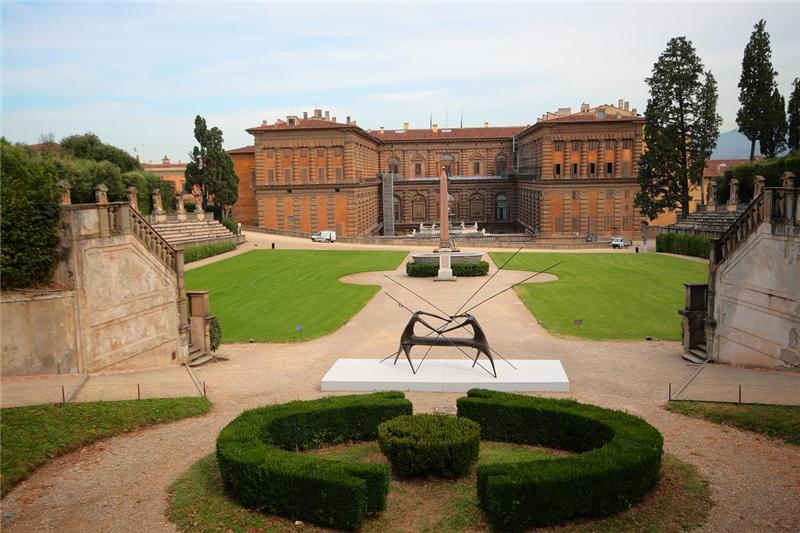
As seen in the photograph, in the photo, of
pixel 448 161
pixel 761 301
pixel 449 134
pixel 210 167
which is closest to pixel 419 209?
pixel 448 161

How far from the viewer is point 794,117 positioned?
49469mm

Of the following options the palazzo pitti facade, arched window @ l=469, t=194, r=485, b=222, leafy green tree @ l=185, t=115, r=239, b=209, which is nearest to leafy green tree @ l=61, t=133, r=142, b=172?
leafy green tree @ l=185, t=115, r=239, b=209

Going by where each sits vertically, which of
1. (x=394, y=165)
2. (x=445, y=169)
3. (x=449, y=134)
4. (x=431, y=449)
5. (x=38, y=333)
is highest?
(x=449, y=134)

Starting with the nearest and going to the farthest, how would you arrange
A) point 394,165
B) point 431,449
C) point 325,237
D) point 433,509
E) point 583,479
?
point 583,479 < point 433,509 < point 431,449 < point 325,237 < point 394,165

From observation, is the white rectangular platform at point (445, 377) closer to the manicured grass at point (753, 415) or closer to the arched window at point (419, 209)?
the manicured grass at point (753, 415)

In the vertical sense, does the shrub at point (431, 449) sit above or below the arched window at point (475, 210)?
below

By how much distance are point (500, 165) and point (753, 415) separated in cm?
8157

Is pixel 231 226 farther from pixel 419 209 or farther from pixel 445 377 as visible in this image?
pixel 445 377

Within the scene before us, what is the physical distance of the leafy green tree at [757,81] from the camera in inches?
1978

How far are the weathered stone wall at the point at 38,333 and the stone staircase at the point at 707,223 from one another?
4312 centimetres

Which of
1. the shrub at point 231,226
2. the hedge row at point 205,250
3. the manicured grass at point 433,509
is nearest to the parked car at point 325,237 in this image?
the shrub at point 231,226

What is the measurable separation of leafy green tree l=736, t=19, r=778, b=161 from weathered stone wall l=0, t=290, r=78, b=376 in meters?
51.0

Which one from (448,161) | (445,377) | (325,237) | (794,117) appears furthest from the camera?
(448,161)

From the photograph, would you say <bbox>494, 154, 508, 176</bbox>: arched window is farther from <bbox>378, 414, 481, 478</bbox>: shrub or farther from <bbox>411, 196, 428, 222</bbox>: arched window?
<bbox>378, 414, 481, 478</bbox>: shrub
